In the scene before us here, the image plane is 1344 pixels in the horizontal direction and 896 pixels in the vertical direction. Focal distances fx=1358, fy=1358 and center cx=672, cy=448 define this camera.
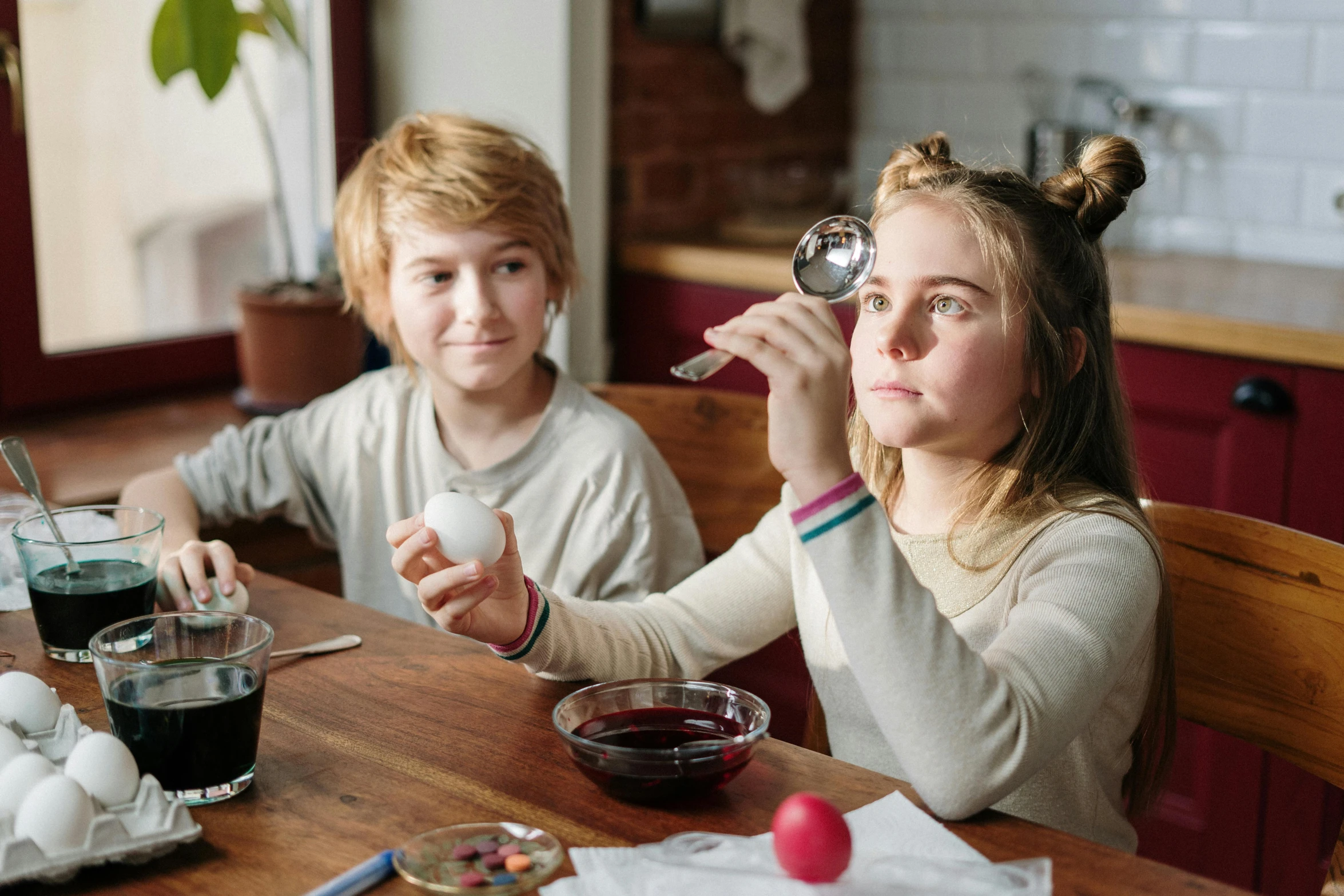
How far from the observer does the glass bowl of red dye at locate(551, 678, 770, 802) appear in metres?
0.86

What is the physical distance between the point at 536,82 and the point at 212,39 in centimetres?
56

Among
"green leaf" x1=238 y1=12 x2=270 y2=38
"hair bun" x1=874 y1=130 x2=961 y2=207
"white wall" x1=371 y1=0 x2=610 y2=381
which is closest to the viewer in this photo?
"hair bun" x1=874 y1=130 x2=961 y2=207

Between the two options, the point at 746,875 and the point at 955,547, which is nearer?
the point at 746,875

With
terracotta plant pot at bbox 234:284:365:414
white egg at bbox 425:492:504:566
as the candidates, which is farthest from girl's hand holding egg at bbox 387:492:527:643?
terracotta plant pot at bbox 234:284:365:414

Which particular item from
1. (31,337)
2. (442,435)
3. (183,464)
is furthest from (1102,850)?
(31,337)

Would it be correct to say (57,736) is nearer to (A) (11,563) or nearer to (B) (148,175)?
(A) (11,563)

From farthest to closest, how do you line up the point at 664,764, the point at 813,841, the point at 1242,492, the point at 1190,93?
1. the point at 1190,93
2. the point at 1242,492
3. the point at 664,764
4. the point at 813,841

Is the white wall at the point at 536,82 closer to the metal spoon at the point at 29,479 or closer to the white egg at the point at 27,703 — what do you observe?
the metal spoon at the point at 29,479

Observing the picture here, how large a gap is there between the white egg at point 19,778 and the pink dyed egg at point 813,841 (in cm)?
44

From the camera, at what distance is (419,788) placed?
0.90 metres

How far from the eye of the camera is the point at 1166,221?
8.59 ft

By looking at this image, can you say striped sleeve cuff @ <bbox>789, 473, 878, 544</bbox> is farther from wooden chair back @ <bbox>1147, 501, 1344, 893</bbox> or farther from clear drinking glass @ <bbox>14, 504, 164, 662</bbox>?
clear drinking glass @ <bbox>14, 504, 164, 662</bbox>

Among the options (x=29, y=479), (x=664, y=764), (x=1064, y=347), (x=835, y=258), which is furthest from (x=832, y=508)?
(x=29, y=479)

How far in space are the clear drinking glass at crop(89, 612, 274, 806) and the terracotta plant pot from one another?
127cm
